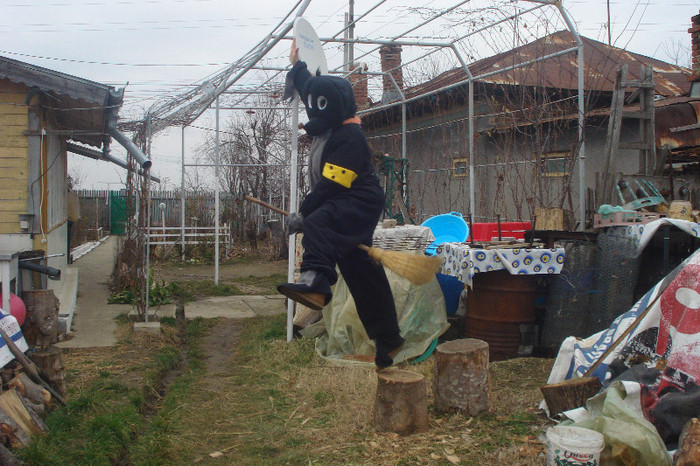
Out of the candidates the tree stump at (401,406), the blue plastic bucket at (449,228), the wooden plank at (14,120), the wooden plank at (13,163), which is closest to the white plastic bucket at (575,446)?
the tree stump at (401,406)

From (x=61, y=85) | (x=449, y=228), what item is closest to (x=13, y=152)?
(x=61, y=85)

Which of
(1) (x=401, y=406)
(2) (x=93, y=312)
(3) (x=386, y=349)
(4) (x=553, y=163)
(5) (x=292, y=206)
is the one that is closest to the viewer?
(3) (x=386, y=349)

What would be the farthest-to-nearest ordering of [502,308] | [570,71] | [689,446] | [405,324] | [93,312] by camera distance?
[570,71] → [93,312] → [405,324] → [502,308] → [689,446]

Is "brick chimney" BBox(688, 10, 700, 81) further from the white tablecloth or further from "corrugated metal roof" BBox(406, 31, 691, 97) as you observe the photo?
the white tablecloth

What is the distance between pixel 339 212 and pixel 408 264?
511 millimetres

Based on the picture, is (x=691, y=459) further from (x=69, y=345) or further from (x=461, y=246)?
(x=69, y=345)

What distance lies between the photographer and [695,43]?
31.8 feet

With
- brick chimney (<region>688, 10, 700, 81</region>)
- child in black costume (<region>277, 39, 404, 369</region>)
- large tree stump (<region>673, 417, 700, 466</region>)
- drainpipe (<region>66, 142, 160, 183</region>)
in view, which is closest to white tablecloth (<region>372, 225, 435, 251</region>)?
child in black costume (<region>277, 39, 404, 369</region>)

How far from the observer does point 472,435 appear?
385cm

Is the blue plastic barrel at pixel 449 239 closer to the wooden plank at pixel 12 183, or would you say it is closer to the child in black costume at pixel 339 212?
the child in black costume at pixel 339 212

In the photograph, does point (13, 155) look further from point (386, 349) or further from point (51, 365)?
point (386, 349)

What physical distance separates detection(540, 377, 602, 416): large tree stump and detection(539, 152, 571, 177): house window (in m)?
Result: 3.49

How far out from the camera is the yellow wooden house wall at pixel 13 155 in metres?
6.88

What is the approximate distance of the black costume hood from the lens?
3396 mm
